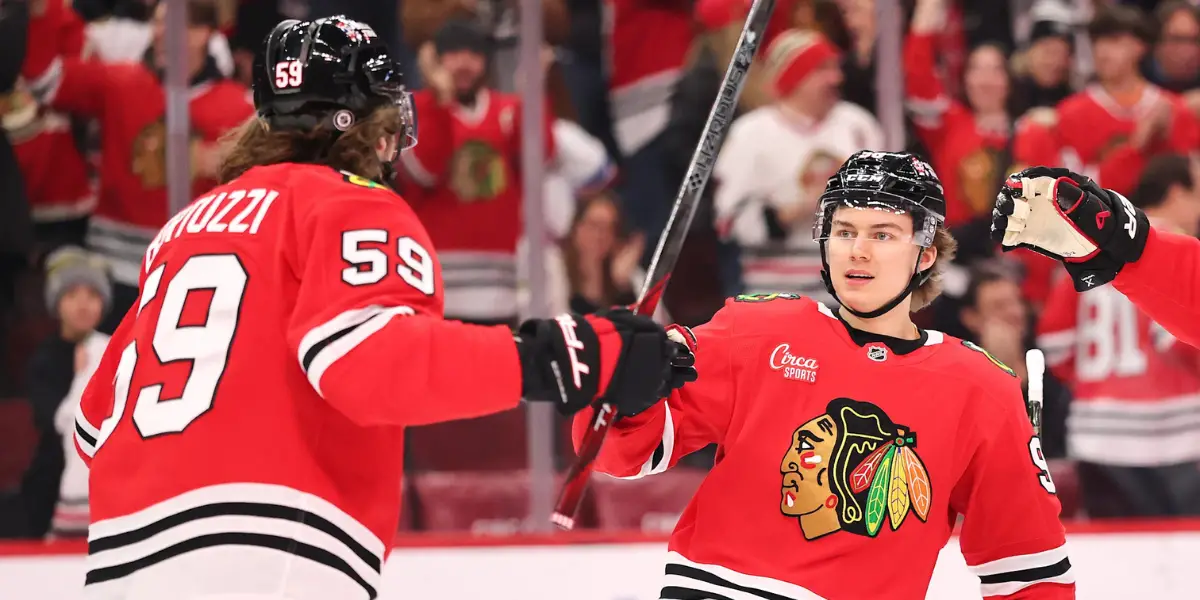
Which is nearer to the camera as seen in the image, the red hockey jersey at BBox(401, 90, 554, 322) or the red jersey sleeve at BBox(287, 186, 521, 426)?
the red jersey sleeve at BBox(287, 186, 521, 426)

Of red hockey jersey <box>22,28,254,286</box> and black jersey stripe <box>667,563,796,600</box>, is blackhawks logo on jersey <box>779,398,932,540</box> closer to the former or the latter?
black jersey stripe <box>667,563,796,600</box>

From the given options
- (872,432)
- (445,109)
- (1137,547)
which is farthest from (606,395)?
(445,109)

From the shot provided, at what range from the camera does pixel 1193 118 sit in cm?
422

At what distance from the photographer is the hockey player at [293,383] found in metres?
1.63

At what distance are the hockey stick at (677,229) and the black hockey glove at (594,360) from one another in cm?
26

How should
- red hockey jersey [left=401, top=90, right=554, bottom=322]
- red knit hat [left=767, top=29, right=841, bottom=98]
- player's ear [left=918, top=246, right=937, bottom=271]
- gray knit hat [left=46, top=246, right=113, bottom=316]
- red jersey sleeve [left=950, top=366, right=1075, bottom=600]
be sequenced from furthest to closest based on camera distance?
red knit hat [left=767, top=29, right=841, bottom=98] → red hockey jersey [left=401, top=90, right=554, bottom=322] → gray knit hat [left=46, top=246, right=113, bottom=316] → player's ear [left=918, top=246, right=937, bottom=271] → red jersey sleeve [left=950, top=366, right=1075, bottom=600]

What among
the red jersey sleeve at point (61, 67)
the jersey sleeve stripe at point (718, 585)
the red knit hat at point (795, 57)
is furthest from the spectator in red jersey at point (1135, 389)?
the red jersey sleeve at point (61, 67)

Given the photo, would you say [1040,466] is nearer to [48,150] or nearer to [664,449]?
A: [664,449]

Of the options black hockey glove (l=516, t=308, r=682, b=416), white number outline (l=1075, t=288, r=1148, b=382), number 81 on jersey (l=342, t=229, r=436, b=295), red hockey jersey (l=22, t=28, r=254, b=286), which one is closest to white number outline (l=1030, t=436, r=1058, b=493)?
black hockey glove (l=516, t=308, r=682, b=416)

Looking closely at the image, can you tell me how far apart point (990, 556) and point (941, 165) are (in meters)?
2.26

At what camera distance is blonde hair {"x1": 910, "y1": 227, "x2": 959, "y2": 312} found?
229 cm

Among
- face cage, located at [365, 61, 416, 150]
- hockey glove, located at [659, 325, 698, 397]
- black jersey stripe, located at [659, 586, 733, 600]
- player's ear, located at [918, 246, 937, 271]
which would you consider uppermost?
face cage, located at [365, 61, 416, 150]

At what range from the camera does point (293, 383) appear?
1704 mm

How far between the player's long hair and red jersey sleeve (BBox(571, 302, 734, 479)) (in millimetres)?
524
